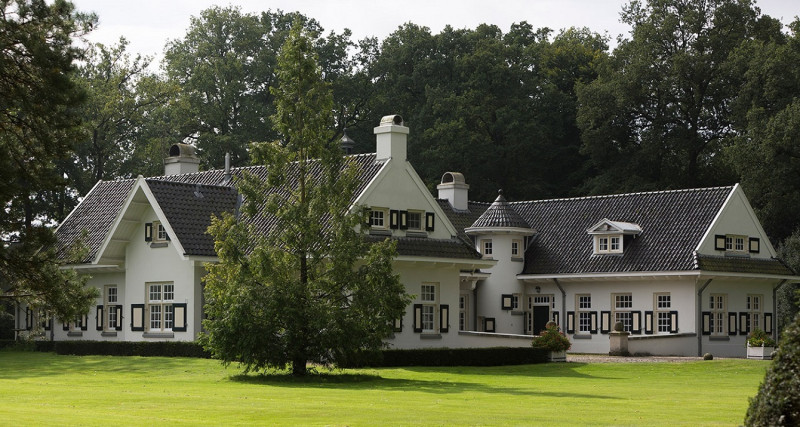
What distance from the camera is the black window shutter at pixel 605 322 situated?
45.5 metres

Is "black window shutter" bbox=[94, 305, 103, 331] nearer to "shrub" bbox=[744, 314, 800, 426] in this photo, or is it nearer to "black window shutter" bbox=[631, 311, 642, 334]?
"black window shutter" bbox=[631, 311, 642, 334]

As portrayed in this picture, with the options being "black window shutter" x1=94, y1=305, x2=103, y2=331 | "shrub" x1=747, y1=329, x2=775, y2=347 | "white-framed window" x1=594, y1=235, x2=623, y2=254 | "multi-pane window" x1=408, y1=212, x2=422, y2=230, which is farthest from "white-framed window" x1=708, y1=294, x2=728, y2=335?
"black window shutter" x1=94, y1=305, x2=103, y2=331

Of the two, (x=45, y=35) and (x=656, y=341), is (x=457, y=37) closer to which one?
(x=656, y=341)

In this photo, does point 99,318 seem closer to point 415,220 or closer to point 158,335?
point 158,335

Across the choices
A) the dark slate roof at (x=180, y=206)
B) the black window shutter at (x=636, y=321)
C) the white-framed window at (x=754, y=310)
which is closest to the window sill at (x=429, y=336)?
the dark slate roof at (x=180, y=206)

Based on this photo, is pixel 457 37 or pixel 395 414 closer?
pixel 395 414

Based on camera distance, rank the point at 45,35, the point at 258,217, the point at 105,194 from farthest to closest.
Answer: the point at 105,194
the point at 258,217
the point at 45,35

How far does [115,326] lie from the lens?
4175 centimetres

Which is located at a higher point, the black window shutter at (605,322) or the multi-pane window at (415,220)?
the multi-pane window at (415,220)

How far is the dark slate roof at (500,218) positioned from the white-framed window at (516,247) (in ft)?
2.39

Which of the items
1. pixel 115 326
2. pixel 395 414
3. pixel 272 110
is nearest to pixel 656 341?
pixel 115 326


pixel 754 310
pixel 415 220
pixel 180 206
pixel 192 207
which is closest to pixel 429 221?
pixel 415 220

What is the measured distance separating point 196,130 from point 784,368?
60317mm

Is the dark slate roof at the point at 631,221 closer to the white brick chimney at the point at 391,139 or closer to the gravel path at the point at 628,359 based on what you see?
the gravel path at the point at 628,359
